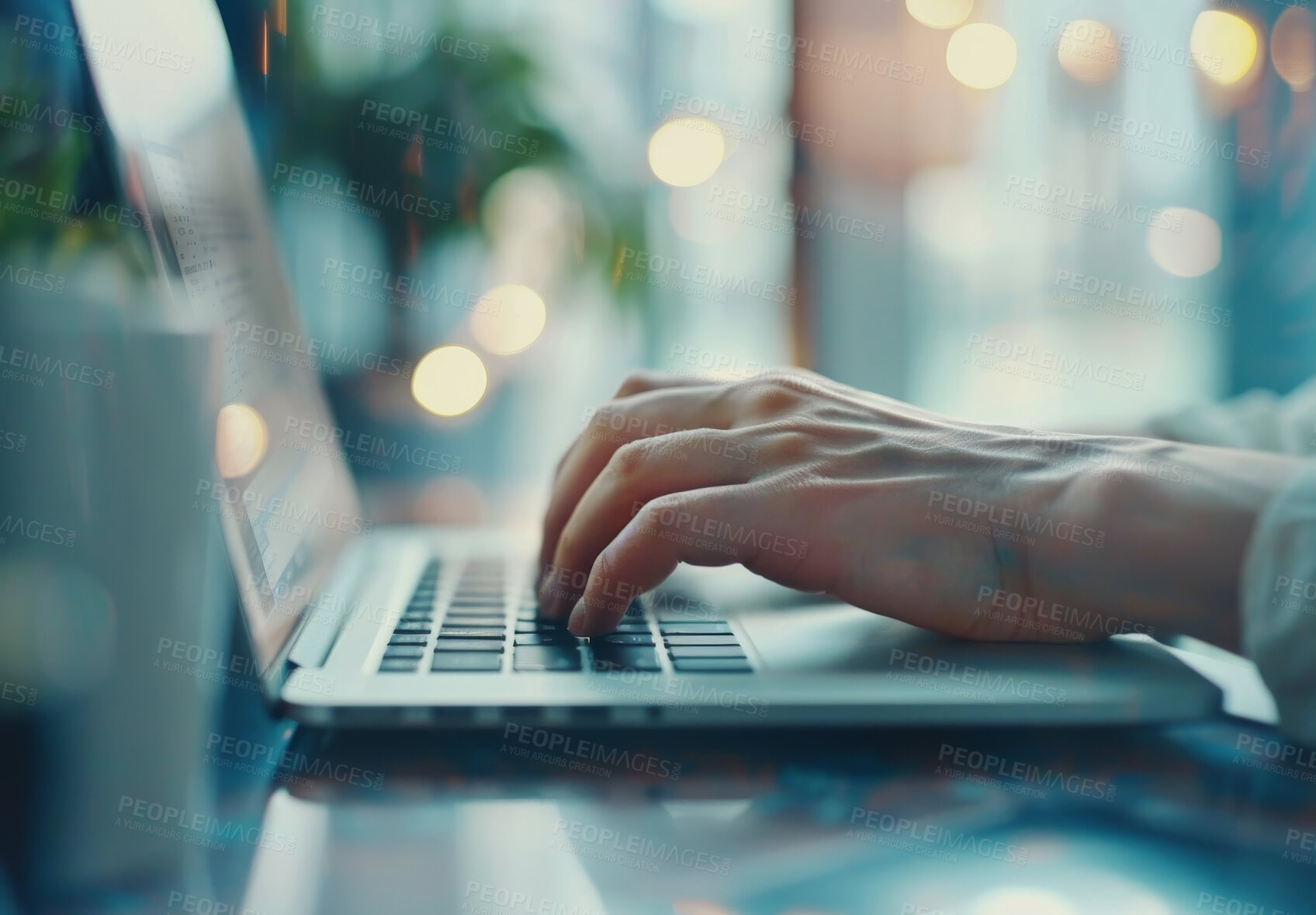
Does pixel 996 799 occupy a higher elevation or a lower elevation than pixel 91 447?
lower

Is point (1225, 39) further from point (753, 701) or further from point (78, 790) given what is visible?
point (78, 790)

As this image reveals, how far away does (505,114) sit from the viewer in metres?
1.17

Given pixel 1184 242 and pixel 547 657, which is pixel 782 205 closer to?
pixel 1184 242

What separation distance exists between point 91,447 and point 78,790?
4.0 inches

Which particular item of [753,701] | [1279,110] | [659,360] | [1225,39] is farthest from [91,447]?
[1225,39]

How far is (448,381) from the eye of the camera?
117 centimetres

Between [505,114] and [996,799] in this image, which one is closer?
[996,799]
